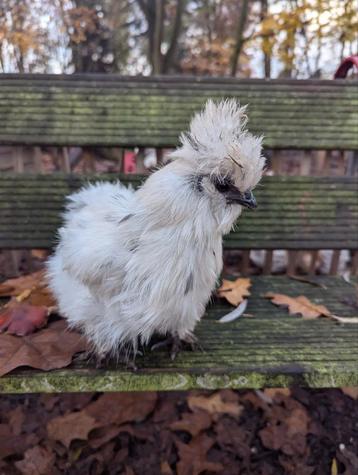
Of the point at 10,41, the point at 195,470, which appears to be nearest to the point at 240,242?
the point at 195,470

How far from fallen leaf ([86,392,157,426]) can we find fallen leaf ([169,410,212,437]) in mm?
160

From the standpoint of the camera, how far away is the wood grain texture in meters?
1.96

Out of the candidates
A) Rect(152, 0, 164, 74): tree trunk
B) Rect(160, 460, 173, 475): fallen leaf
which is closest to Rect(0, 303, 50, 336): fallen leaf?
Rect(160, 460, 173, 475): fallen leaf

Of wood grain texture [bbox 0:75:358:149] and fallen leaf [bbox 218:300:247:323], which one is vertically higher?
wood grain texture [bbox 0:75:358:149]

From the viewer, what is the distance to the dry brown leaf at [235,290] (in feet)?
6.13

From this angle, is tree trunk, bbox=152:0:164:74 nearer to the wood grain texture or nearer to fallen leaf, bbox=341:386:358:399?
the wood grain texture

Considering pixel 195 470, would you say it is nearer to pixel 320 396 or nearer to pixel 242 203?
pixel 320 396

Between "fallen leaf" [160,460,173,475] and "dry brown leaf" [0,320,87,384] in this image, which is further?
"fallen leaf" [160,460,173,475]

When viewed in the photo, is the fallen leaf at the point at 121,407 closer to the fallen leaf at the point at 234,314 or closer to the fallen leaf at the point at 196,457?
the fallen leaf at the point at 196,457

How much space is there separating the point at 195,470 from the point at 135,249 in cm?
114

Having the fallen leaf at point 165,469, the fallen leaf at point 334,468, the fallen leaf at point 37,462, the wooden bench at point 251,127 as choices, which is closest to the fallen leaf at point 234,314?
the wooden bench at point 251,127

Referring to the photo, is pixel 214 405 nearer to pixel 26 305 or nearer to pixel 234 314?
pixel 234 314

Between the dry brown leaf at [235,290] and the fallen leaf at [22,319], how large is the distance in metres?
0.80

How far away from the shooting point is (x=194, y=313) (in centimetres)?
140
